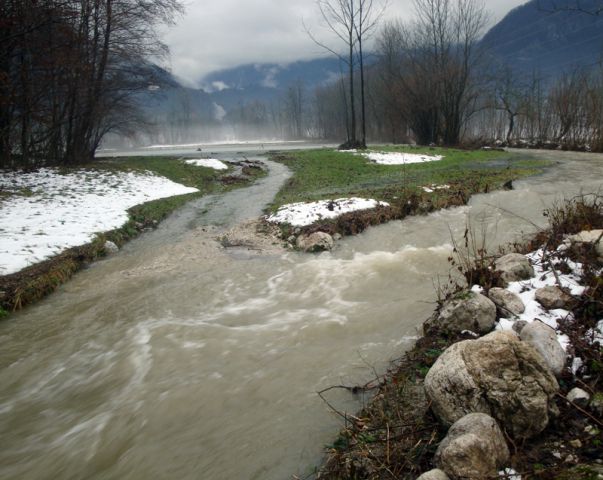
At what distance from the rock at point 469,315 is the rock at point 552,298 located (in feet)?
1.72

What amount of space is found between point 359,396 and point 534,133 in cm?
4057

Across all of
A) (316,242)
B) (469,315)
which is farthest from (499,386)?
(316,242)

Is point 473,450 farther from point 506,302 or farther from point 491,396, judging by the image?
point 506,302

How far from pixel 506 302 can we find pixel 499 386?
1788mm

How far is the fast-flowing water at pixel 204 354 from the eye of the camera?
11.5ft

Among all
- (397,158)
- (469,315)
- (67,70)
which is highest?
(67,70)

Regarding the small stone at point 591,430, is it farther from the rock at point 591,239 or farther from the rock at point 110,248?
the rock at point 110,248

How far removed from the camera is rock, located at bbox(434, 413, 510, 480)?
2.28 m

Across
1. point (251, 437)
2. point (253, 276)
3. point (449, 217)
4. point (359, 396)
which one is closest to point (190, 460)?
point (251, 437)

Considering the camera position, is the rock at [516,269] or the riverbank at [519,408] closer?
the riverbank at [519,408]

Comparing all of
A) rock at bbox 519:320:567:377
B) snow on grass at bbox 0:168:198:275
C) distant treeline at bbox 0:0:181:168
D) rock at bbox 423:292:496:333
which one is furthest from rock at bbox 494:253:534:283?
distant treeline at bbox 0:0:181:168

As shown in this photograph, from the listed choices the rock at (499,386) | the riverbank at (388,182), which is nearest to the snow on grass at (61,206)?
the riverbank at (388,182)

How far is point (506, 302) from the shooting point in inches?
167

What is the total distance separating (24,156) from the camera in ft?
58.1
